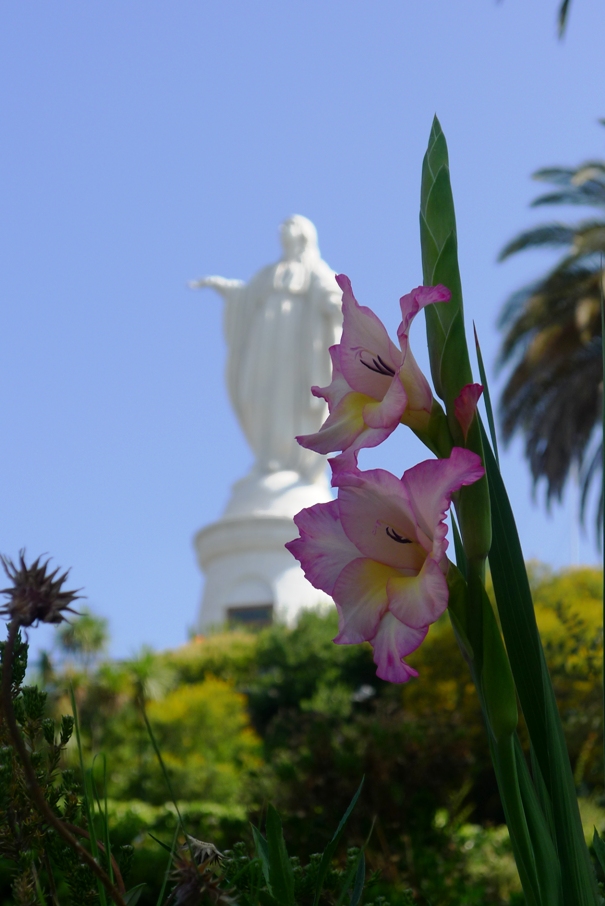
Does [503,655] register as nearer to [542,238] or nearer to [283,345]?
[542,238]

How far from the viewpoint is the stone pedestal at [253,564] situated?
16438 mm

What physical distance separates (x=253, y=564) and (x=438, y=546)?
631 inches

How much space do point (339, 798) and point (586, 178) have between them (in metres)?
9.29

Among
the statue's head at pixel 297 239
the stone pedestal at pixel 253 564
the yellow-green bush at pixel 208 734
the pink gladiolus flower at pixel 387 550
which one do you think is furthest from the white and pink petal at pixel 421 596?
the statue's head at pixel 297 239

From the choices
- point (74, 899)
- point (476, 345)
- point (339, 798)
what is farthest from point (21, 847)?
point (339, 798)

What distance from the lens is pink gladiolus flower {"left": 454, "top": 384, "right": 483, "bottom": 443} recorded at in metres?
0.78

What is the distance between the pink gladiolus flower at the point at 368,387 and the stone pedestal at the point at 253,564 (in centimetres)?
1513

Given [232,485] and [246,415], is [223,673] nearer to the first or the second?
[232,485]

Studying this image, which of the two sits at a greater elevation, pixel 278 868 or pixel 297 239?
pixel 297 239

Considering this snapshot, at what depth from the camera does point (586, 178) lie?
12.0 metres

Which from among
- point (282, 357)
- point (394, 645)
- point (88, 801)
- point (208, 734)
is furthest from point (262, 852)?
point (282, 357)

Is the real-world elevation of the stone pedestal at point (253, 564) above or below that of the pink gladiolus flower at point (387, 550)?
above

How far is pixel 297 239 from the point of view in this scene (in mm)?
19531

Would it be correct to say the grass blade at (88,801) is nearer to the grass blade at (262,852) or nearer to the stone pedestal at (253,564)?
the grass blade at (262,852)
